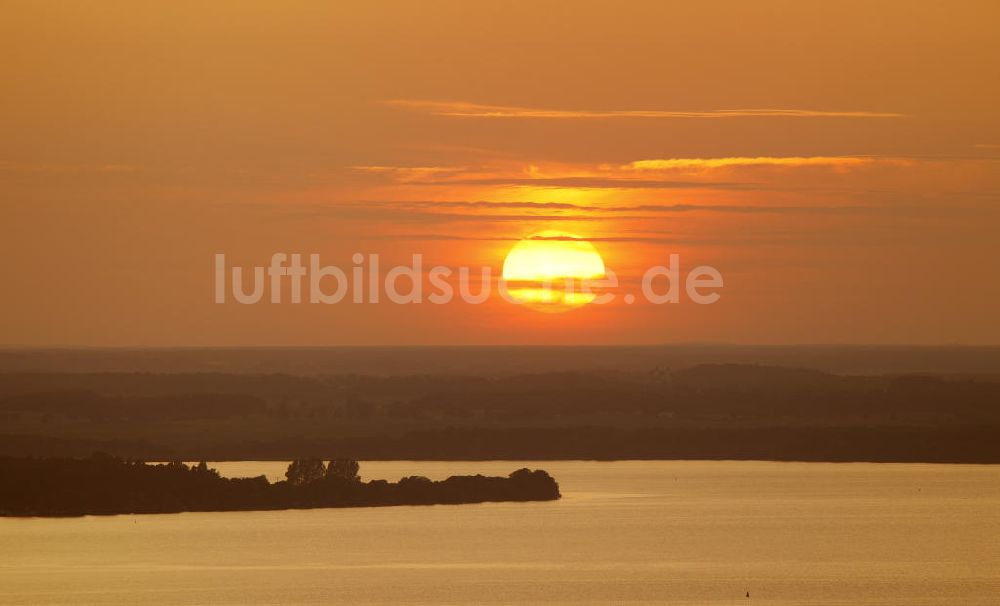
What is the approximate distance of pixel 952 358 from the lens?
174 m

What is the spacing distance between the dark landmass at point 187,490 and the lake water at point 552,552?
668 millimetres

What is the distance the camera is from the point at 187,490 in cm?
6316

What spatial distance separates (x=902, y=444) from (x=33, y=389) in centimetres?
4812

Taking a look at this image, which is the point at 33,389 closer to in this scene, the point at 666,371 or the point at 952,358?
the point at 666,371

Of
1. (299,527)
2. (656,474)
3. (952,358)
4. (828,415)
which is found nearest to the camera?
(299,527)

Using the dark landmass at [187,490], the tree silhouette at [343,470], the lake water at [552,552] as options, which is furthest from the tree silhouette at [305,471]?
the lake water at [552,552]

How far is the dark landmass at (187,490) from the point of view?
6247 cm

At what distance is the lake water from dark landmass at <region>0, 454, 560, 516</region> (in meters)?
0.67

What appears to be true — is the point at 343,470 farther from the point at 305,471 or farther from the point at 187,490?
the point at 187,490

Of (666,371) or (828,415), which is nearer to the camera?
(828,415)

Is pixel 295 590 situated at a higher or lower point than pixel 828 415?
lower

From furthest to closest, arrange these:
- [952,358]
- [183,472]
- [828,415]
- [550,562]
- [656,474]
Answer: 1. [952,358]
2. [828,415]
3. [656,474]
4. [183,472]
5. [550,562]

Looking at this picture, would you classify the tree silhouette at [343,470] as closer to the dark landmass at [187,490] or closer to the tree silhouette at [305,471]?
the dark landmass at [187,490]

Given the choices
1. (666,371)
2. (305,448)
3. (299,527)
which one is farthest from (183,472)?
(666,371)
